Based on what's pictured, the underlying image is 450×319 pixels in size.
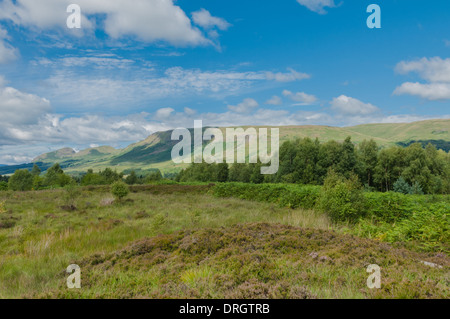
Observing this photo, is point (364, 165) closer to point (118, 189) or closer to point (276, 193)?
point (276, 193)

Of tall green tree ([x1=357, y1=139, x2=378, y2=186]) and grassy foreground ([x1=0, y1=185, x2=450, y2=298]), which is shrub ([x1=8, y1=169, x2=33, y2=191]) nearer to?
grassy foreground ([x1=0, y1=185, x2=450, y2=298])

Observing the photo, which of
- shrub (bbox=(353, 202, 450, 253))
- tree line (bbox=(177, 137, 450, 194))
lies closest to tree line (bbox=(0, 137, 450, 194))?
tree line (bbox=(177, 137, 450, 194))

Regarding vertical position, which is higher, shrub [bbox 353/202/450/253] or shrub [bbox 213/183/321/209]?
shrub [bbox 353/202/450/253]

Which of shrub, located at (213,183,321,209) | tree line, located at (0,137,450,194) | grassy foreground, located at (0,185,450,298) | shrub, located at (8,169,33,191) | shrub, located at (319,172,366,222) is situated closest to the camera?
grassy foreground, located at (0,185,450,298)

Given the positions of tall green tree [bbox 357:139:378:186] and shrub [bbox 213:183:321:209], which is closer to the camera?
shrub [bbox 213:183:321:209]

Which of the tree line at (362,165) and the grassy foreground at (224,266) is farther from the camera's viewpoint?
the tree line at (362,165)

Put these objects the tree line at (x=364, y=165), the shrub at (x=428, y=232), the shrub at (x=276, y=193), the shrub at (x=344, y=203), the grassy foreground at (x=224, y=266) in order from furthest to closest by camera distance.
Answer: the tree line at (x=364, y=165) < the shrub at (x=276, y=193) < the shrub at (x=344, y=203) < the shrub at (x=428, y=232) < the grassy foreground at (x=224, y=266)

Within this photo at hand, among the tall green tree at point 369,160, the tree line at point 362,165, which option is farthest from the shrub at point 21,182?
the tall green tree at point 369,160

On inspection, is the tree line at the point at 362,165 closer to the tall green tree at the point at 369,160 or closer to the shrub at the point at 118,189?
the tall green tree at the point at 369,160

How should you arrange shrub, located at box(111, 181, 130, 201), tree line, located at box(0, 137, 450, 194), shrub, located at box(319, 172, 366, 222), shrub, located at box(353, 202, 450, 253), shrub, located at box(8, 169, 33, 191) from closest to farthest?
shrub, located at box(353, 202, 450, 253) → shrub, located at box(319, 172, 366, 222) → shrub, located at box(111, 181, 130, 201) → tree line, located at box(0, 137, 450, 194) → shrub, located at box(8, 169, 33, 191)

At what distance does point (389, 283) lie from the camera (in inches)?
154

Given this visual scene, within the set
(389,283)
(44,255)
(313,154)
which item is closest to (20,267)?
(44,255)

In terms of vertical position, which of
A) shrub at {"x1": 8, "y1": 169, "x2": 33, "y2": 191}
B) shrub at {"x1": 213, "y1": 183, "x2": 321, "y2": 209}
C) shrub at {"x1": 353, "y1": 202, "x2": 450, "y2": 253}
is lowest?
shrub at {"x1": 8, "y1": 169, "x2": 33, "y2": 191}
